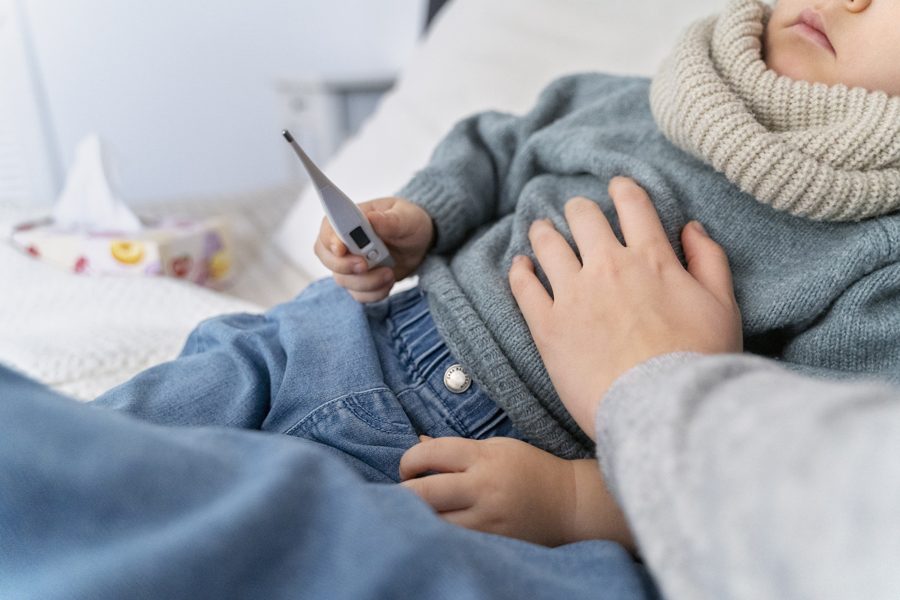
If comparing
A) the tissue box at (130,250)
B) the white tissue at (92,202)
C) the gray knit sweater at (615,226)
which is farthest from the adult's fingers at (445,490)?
the white tissue at (92,202)

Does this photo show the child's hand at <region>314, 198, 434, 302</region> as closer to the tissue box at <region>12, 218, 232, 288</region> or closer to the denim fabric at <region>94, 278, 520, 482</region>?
the denim fabric at <region>94, 278, 520, 482</region>

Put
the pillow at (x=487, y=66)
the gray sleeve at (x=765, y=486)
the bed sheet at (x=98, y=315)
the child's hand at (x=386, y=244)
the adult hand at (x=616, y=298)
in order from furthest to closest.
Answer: the pillow at (x=487, y=66) → the bed sheet at (x=98, y=315) → the child's hand at (x=386, y=244) → the adult hand at (x=616, y=298) → the gray sleeve at (x=765, y=486)

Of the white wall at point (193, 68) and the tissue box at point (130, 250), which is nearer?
the tissue box at point (130, 250)

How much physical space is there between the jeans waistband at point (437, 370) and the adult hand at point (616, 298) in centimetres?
8

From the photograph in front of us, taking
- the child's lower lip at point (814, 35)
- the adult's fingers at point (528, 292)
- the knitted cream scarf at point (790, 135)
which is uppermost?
the child's lower lip at point (814, 35)

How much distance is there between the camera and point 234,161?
8.59 ft

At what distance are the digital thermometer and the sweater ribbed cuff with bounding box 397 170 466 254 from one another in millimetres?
83

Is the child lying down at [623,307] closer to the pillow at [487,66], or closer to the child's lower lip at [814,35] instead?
the child's lower lip at [814,35]

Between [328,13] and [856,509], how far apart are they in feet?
8.71

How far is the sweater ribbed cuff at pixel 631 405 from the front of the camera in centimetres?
34

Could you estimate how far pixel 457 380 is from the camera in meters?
0.60

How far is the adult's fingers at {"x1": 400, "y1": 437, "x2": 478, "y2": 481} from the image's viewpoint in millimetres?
504

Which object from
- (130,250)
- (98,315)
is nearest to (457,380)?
(98,315)

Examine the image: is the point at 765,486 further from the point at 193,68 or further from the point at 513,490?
the point at 193,68
